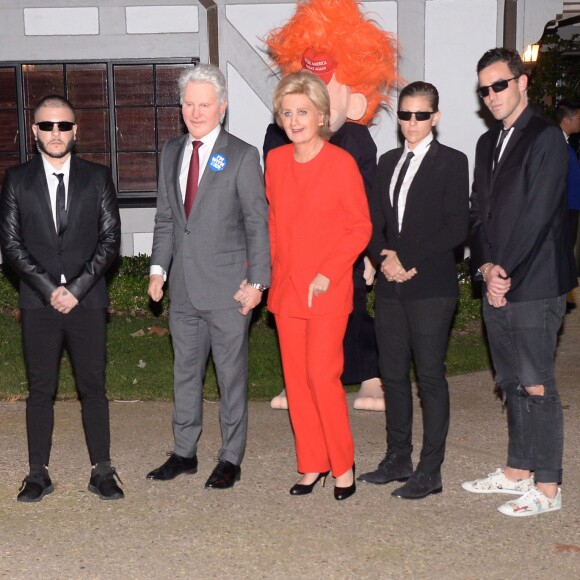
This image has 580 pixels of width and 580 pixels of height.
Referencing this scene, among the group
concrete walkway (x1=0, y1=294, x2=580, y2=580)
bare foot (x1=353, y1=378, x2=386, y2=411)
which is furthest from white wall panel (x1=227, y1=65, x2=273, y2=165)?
concrete walkway (x1=0, y1=294, x2=580, y2=580)

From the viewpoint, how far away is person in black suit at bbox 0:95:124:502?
195 inches

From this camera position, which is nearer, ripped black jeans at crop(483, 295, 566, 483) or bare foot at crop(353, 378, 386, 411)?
ripped black jeans at crop(483, 295, 566, 483)

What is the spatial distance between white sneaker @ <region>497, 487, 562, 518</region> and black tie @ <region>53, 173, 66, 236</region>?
8.98 feet

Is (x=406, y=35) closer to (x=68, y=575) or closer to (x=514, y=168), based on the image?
(x=514, y=168)

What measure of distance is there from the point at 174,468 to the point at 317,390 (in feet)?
3.45

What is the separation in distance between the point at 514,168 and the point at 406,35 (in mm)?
7225

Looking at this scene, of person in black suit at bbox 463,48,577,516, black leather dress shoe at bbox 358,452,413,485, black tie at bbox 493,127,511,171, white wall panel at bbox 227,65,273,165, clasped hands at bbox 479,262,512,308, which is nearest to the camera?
person in black suit at bbox 463,48,577,516

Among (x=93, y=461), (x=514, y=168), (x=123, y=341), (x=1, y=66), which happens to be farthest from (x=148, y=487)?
(x=1, y=66)

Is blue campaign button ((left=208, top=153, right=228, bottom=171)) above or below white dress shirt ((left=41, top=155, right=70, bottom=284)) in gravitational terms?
above

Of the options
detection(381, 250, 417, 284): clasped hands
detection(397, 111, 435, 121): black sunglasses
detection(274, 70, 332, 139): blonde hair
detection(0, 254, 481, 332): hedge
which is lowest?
detection(0, 254, 481, 332): hedge

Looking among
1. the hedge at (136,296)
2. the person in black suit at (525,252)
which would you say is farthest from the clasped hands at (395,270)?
the hedge at (136,296)

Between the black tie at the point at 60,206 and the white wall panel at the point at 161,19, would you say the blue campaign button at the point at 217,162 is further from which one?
the white wall panel at the point at 161,19

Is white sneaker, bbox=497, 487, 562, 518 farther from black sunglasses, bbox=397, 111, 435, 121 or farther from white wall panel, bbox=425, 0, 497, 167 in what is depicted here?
white wall panel, bbox=425, 0, 497, 167

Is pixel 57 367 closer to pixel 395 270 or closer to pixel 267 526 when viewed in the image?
pixel 267 526
